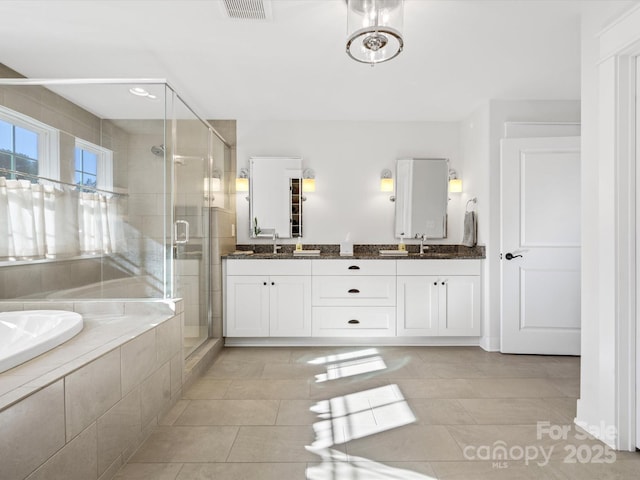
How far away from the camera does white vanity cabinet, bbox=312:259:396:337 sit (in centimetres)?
344

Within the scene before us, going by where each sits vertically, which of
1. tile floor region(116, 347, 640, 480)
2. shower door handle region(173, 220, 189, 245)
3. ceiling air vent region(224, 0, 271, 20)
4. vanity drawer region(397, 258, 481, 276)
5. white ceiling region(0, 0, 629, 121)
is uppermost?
white ceiling region(0, 0, 629, 121)

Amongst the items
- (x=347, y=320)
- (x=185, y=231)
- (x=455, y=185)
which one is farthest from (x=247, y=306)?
(x=455, y=185)

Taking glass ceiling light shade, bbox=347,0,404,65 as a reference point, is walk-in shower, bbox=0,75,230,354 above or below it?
below

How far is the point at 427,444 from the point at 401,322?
166 centimetres

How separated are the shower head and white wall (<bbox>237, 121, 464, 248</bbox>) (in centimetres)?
153

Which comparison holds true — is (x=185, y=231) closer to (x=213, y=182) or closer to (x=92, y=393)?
A: (x=213, y=182)

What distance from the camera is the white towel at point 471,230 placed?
356 cm

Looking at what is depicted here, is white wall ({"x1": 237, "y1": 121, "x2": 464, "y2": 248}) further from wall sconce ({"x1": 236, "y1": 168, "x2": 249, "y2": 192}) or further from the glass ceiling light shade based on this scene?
the glass ceiling light shade

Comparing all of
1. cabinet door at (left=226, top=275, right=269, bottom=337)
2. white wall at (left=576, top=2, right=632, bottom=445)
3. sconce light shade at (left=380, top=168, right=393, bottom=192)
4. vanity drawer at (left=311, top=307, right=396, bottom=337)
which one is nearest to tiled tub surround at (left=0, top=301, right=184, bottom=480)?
cabinet door at (left=226, top=275, right=269, bottom=337)

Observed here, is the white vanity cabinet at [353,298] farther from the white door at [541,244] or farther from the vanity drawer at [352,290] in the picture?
the white door at [541,244]

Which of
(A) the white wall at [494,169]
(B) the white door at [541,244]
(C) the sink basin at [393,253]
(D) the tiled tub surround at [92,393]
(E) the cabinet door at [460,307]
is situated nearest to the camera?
(D) the tiled tub surround at [92,393]

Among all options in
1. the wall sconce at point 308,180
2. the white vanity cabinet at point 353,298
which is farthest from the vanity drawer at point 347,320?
the wall sconce at point 308,180

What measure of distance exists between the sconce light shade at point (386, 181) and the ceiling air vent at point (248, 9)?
85.9 inches

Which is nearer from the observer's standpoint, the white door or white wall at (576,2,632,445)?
white wall at (576,2,632,445)
